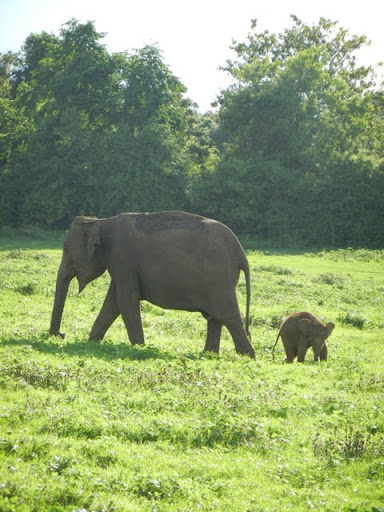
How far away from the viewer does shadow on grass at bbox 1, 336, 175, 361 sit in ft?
42.1

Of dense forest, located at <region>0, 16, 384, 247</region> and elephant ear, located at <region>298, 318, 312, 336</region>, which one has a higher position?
dense forest, located at <region>0, 16, 384, 247</region>

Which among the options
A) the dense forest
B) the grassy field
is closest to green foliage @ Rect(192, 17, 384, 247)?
the dense forest

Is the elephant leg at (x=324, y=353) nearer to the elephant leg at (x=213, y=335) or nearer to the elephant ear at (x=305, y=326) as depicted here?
the elephant ear at (x=305, y=326)

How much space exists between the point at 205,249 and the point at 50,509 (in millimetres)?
8736

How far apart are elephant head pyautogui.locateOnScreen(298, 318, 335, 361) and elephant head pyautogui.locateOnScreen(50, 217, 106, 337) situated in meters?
4.61

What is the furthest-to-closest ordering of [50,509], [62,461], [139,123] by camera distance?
[139,123] → [62,461] → [50,509]

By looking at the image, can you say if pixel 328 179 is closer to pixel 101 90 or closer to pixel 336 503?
pixel 101 90

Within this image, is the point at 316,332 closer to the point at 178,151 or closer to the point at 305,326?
the point at 305,326

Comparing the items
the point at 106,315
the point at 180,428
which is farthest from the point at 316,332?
the point at 180,428

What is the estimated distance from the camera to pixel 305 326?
15984 mm

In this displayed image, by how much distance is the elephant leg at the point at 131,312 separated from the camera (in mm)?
14930

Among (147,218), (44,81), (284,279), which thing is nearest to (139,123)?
(44,81)

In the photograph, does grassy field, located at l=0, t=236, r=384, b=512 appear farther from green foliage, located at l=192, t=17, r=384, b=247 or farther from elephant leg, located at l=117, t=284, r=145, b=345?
green foliage, located at l=192, t=17, r=384, b=247

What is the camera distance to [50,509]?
6633 mm
